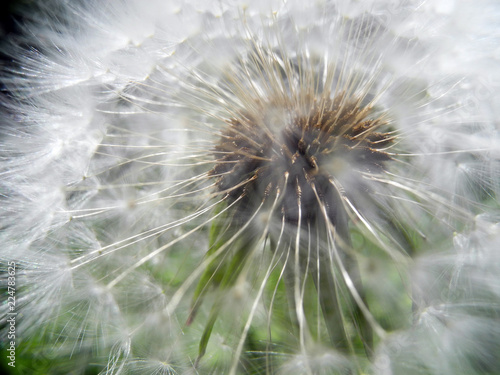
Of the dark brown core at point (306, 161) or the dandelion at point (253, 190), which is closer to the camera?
the dandelion at point (253, 190)

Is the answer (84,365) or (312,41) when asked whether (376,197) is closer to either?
(312,41)

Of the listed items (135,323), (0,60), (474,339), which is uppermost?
(0,60)

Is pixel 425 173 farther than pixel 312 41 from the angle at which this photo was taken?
No

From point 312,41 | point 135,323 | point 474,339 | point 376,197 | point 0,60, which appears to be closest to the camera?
point 474,339

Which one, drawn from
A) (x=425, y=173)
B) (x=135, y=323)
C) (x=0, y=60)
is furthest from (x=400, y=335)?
(x=0, y=60)

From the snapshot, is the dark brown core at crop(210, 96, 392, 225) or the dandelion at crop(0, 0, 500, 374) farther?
the dark brown core at crop(210, 96, 392, 225)
